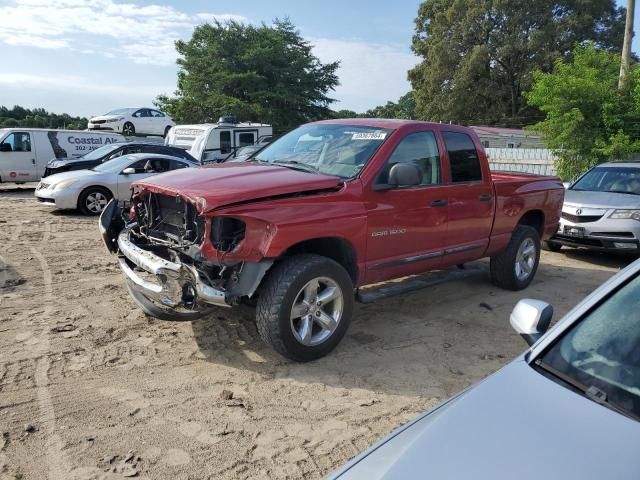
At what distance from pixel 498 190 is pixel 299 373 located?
3.28 m

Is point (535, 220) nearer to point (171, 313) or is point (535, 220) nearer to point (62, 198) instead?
point (171, 313)

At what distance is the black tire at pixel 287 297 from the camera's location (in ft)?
12.9

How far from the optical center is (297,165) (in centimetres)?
485

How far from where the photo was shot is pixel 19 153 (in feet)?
53.7

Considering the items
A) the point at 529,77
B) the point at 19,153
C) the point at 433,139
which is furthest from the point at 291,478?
the point at 529,77

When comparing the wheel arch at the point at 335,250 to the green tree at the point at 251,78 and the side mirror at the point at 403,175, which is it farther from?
the green tree at the point at 251,78

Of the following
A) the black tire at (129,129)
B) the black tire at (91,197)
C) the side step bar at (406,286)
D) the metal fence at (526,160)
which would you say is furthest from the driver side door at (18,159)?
the side step bar at (406,286)

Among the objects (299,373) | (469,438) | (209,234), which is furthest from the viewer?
(299,373)

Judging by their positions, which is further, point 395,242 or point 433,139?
point 433,139

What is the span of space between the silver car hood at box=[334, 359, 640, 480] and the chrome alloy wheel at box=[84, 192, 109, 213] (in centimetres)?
1112

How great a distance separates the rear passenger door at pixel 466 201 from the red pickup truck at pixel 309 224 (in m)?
0.02

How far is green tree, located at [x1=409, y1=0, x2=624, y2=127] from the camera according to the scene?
38.7m

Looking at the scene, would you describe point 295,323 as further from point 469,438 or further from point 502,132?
point 502,132

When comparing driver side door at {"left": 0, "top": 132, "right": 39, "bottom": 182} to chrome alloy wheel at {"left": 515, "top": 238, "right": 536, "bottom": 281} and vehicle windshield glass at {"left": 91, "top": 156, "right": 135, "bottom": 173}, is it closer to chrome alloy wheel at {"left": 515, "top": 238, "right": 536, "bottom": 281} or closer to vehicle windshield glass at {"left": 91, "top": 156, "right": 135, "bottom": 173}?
vehicle windshield glass at {"left": 91, "top": 156, "right": 135, "bottom": 173}
